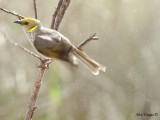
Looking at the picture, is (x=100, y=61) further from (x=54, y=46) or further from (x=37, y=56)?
(x=37, y=56)

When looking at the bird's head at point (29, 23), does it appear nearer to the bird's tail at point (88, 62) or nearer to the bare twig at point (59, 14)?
the bare twig at point (59, 14)

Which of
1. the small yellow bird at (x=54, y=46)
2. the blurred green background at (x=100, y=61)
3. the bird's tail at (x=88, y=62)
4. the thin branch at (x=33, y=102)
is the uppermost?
the blurred green background at (x=100, y=61)

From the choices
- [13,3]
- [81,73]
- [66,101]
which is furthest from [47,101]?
[13,3]

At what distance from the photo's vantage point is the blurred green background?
325 cm

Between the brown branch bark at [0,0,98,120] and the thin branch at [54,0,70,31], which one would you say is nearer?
the brown branch bark at [0,0,98,120]

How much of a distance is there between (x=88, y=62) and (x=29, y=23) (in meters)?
0.49

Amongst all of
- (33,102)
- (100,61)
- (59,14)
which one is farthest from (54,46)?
(100,61)

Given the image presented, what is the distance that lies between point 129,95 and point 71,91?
2.33 feet

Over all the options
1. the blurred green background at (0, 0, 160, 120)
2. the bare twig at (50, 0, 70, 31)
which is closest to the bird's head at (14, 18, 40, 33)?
the bare twig at (50, 0, 70, 31)

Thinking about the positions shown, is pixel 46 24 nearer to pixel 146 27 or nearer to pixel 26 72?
pixel 26 72

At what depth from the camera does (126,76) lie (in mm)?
3453

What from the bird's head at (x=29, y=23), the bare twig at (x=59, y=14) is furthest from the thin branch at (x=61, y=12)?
the bird's head at (x=29, y=23)

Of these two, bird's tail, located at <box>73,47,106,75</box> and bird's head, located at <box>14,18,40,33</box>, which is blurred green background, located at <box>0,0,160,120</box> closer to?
bird's head, located at <box>14,18,40,33</box>

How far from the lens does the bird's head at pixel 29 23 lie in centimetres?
189
